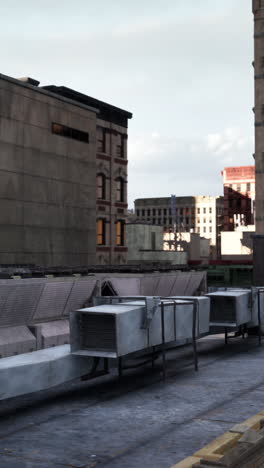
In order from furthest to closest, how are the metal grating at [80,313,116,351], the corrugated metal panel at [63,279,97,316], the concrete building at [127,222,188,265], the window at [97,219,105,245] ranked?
the concrete building at [127,222,188,265], the window at [97,219,105,245], the corrugated metal panel at [63,279,97,316], the metal grating at [80,313,116,351]

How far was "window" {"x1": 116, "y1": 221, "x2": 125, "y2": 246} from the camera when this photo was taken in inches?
2334

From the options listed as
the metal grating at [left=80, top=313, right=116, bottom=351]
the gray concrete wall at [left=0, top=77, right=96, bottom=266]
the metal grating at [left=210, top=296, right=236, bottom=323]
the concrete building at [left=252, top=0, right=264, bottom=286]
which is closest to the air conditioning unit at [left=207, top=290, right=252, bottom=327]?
the metal grating at [left=210, top=296, right=236, bottom=323]

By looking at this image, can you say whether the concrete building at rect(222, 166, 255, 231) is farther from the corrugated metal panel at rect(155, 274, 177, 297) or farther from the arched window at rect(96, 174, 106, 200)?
the corrugated metal panel at rect(155, 274, 177, 297)

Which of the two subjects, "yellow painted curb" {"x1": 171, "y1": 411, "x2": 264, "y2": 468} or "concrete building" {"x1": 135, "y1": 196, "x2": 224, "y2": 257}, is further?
"concrete building" {"x1": 135, "y1": 196, "x2": 224, "y2": 257}

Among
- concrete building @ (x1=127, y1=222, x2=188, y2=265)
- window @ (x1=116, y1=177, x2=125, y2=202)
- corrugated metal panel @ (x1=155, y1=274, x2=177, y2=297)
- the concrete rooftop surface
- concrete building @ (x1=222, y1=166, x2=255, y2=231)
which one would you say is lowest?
the concrete rooftop surface

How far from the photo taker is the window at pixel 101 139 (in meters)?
57.2

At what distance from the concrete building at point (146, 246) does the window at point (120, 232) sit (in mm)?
27308

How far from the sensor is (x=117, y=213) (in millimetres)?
59312

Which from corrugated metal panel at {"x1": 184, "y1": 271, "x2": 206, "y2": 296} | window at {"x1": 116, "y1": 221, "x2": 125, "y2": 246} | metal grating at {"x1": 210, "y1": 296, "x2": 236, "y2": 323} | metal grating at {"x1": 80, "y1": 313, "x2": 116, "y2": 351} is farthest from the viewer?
window at {"x1": 116, "y1": 221, "x2": 125, "y2": 246}

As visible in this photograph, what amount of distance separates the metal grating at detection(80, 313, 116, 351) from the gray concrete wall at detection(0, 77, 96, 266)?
2245 cm

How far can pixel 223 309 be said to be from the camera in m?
21.6

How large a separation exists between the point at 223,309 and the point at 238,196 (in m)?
165

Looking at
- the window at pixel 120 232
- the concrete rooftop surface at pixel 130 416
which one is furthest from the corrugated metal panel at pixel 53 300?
the window at pixel 120 232

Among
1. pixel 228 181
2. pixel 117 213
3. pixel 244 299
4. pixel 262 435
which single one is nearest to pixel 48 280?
pixel 244 299
